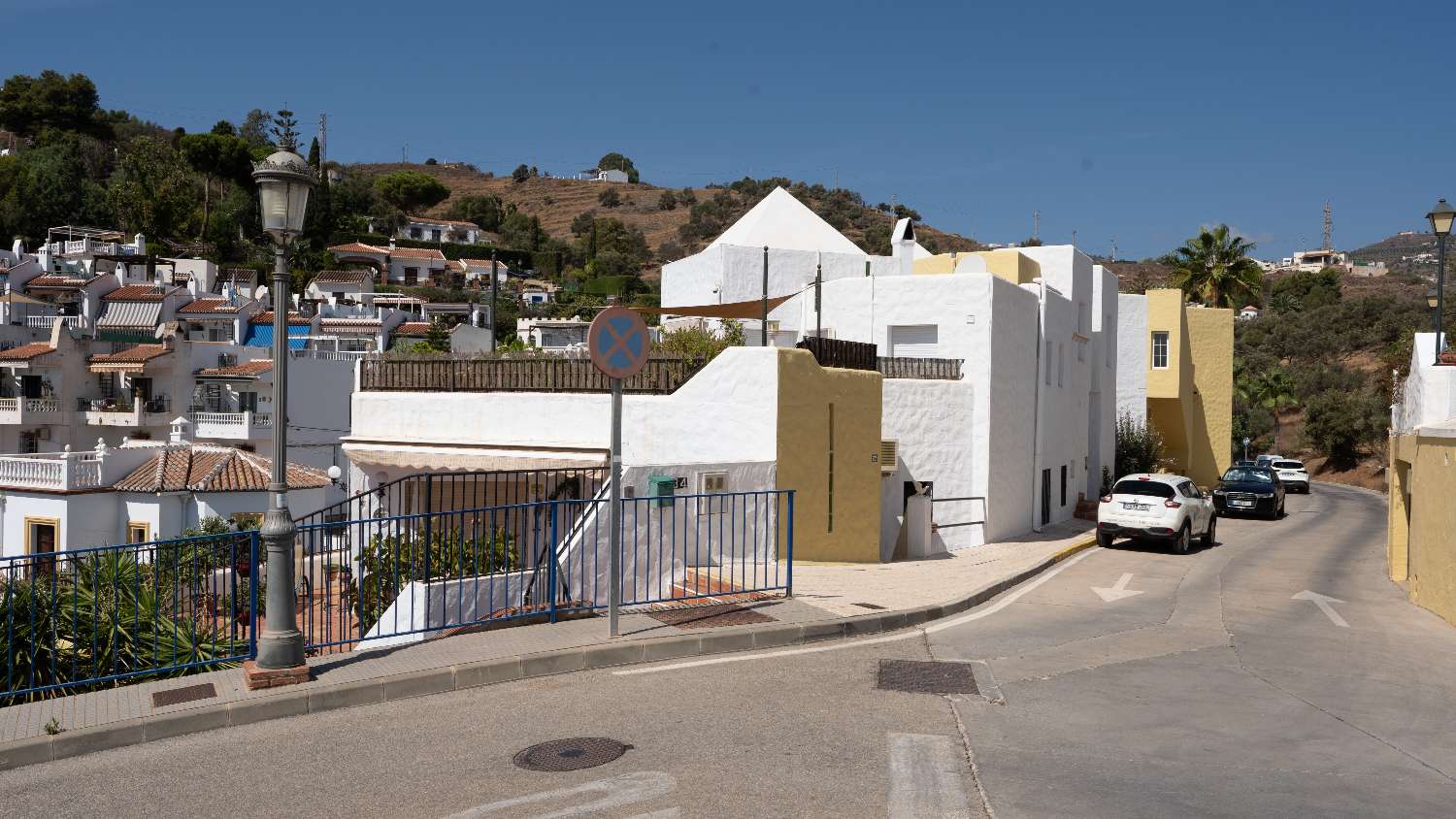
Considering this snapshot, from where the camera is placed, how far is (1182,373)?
39.5 metres

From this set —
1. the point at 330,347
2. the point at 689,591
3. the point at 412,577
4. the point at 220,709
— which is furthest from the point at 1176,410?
the point at 330,347

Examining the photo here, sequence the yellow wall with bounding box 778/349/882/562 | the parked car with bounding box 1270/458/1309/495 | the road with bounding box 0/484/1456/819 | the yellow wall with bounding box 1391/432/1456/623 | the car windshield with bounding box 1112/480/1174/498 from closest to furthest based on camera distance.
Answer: the road with bounding box 0/484/1456/819, the yellow wall with bounding box 1391/432/1456/623, the yellow wall with bounding box 778/349/882/562, the car windshield with bounding box 1112/480/1174/498, the parked car with bounding box 1270/458/1309/495

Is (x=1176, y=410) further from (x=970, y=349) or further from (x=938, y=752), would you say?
(x=938, y=752)

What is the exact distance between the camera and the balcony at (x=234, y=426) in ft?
162

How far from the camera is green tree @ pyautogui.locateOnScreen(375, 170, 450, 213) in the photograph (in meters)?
124

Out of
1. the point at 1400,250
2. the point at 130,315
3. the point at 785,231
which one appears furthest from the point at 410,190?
the point at 1400,250

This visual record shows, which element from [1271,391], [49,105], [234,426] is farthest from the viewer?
[49,105]

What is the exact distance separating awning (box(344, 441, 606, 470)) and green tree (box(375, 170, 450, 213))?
11034cm

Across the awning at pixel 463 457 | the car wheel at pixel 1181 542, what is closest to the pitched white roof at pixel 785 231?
the car wheel at pixel 1181 542

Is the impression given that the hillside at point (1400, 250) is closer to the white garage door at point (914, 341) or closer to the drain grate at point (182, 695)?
the white garage door at point (914, 341)

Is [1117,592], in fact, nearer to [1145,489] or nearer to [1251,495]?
[1145,489]

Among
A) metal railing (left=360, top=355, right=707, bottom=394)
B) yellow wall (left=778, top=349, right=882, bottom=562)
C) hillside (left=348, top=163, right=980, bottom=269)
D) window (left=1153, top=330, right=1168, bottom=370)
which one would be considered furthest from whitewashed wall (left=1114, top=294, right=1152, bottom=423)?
hillside (left=348, top=163, right=980, bottom=269)

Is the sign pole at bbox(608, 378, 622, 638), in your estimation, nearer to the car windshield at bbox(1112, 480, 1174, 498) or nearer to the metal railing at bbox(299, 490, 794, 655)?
the metal railing at bbox(299, 490, 794, 655)

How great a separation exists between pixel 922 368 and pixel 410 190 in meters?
115
